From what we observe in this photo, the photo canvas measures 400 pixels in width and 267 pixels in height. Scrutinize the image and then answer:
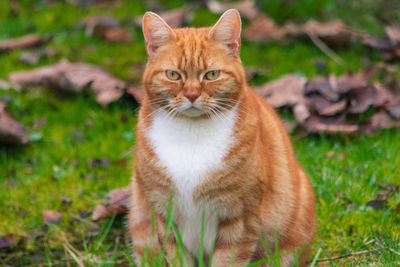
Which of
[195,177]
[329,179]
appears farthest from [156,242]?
[329,179]

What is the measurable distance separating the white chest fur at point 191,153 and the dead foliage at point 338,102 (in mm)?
1653

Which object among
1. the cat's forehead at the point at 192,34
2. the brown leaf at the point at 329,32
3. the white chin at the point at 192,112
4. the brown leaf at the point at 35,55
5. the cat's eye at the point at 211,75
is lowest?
the brown leaf at the point at 35,55

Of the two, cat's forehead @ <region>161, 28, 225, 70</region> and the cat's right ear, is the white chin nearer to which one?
cat's forehead @ <region>161, 28, 225, 70</region>

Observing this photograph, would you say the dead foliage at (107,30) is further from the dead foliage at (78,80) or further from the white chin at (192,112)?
the white chin at (192,112)

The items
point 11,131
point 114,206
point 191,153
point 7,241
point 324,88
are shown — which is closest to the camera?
point 191,153

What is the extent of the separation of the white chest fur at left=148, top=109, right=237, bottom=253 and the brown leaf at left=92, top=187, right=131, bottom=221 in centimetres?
88

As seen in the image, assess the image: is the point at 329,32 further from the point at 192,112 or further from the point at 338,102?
the point at 192,112

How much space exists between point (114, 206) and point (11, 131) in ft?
3.79

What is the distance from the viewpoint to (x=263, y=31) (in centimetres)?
580

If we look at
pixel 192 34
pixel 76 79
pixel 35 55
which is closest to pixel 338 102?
pixel 192 34

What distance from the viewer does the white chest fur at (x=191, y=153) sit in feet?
9.28

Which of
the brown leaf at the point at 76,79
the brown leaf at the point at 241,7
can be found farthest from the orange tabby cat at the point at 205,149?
the brown leaf at the point at 241,7

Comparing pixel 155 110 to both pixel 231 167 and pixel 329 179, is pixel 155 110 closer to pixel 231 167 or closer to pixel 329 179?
pixel 231 167

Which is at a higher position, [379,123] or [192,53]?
[192,53]
